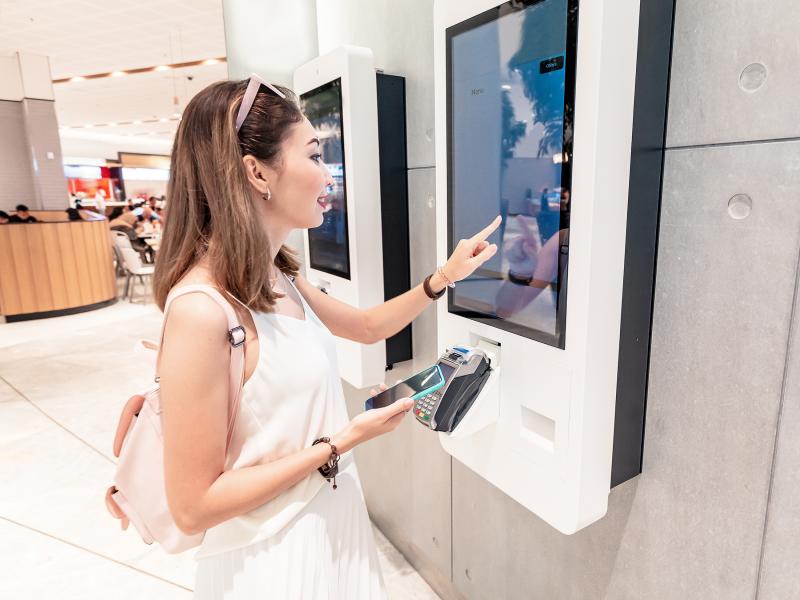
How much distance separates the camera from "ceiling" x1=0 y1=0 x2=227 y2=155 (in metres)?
5.87

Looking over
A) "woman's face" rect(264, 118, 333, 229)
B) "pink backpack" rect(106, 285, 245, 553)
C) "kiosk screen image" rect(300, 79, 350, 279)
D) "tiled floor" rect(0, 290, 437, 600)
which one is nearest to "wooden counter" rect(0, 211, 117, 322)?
"tiled floor" rect(0, 290, 437, 600)

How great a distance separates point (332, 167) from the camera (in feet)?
6.31

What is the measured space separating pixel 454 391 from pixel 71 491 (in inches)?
103

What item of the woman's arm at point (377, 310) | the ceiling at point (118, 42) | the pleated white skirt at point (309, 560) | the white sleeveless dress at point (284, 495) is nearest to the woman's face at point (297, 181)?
the white sleeveless dress at point (284, 495)

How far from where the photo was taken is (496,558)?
1671 mm

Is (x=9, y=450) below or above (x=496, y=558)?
below

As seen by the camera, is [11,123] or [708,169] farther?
[11,123]

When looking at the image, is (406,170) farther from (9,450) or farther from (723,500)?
(9,450)

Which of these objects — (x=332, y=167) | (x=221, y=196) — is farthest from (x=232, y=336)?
(x=332, y=167)

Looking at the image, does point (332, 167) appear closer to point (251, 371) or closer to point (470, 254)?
point (470, 254)

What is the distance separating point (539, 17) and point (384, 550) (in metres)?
2.14

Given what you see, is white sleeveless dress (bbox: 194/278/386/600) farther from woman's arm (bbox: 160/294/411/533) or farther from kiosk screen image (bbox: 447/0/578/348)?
kiosk screen image (bbox: 447/0/578/348)

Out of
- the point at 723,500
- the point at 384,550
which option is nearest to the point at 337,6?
the point at 723,500

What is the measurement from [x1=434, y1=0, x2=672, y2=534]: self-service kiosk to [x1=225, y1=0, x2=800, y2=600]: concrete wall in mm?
46
